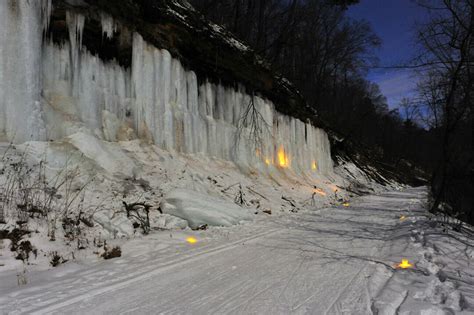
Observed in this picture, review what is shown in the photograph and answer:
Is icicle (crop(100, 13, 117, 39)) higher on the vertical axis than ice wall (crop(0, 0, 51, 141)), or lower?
higher

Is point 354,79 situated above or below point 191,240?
above

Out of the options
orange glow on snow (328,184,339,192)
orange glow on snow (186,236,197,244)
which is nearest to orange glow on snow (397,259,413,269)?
orange glow on snow (186,236,197,244)

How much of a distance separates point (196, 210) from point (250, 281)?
394 centimetres

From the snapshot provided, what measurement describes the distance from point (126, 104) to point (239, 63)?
7881mm

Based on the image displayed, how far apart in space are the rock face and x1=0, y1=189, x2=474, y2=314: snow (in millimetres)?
4477

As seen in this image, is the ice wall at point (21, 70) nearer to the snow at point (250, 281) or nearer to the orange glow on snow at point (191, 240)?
the snow at point (250, 281)

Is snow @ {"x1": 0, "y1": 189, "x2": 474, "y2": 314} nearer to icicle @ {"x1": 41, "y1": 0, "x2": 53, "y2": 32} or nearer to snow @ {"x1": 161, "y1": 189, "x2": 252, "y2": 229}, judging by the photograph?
snow @ {"x1": 161, "y1": 189, "x2": 252, "y2": 229}

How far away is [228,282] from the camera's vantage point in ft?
12.6

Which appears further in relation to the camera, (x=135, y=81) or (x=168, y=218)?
(x=135, y=81)

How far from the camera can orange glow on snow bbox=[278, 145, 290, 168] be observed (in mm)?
16697

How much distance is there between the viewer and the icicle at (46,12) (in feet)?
24.8

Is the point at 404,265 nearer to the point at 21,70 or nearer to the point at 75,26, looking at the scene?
the point at 21,70

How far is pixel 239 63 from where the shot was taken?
52.3ft

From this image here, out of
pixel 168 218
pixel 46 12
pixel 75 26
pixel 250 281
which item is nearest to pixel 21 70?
pixel 46 12
